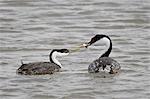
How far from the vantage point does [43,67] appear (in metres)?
17.1

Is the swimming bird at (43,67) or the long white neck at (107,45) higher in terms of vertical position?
the long white neck at (107,45)

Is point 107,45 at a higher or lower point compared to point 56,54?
higher

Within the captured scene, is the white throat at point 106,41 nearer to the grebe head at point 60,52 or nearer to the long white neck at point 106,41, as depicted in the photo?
the long white neck at point 106,41

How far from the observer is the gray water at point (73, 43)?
620 inches

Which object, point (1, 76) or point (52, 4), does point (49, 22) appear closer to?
point (52, 4)

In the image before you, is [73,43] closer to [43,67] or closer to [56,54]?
[56,54]

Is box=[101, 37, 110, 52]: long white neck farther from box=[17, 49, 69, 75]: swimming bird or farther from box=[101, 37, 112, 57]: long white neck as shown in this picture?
box=[17, 49, 69, 75]: swimming bird

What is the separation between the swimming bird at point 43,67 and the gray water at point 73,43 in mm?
119

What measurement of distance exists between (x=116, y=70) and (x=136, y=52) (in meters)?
2.36

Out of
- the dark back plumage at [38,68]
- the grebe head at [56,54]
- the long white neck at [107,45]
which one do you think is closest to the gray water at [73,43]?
the dark back plumage at [38,68]

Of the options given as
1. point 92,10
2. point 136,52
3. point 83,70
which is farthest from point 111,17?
point 83,70

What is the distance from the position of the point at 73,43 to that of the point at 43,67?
9.93 ft

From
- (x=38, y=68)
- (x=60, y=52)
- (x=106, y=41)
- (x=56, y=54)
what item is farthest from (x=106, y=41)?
(x=38, y=68)

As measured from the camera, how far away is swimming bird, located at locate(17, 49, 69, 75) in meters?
16.8
